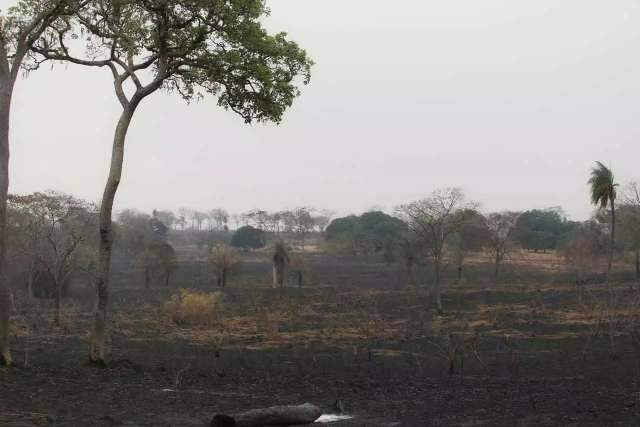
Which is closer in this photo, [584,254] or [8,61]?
[8,61]

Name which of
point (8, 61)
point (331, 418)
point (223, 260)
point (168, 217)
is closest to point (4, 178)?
point (8, 61)

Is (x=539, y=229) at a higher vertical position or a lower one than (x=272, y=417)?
higher

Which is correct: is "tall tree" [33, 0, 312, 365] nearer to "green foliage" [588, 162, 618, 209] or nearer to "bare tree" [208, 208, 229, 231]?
"green foliage" [588, 162, 618, 209]

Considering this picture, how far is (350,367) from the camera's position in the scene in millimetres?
18766

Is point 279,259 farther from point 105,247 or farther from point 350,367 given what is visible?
point 105,247

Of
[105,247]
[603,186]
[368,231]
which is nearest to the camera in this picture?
[105,247]

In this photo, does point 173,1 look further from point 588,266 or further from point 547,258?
point 547,258

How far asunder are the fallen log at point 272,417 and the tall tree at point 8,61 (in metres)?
5.83

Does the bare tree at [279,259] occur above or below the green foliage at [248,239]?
below

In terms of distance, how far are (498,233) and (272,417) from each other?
5668 cm

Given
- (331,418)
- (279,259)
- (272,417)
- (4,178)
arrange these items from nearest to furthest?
(272,417) < (331,418) < (4,178) < (279,259)

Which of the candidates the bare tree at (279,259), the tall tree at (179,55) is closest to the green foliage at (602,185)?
the tall tree at (179,55)

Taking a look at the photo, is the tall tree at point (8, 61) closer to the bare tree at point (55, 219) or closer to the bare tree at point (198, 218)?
the bare tree at point (55, 219)

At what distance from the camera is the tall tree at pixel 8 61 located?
1313 cm
